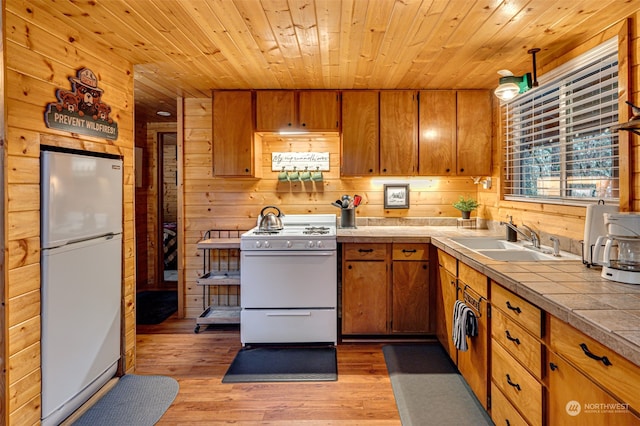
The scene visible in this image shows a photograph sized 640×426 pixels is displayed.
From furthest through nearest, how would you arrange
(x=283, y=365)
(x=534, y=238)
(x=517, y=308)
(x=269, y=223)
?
Answer: (x=269, y=223) < (x=283, y=365) < (x=534, y=238) < (x=517, y=308)

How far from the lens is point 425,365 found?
9.14ft

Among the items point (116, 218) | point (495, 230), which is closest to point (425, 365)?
point (495, 230)

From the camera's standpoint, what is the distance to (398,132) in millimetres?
3471

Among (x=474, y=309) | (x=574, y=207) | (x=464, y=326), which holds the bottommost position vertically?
(x=464, y=326)

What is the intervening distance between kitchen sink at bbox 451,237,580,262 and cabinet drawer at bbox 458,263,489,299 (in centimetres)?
17

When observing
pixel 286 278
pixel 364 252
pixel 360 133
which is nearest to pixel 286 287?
pixel 286 278

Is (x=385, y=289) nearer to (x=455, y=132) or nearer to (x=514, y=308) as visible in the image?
(x=514, y=308)

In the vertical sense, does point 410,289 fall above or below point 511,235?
below

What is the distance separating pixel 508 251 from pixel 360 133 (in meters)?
1.63

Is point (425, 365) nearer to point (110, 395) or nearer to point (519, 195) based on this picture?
point (519, 195)

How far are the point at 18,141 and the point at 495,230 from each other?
3.48m

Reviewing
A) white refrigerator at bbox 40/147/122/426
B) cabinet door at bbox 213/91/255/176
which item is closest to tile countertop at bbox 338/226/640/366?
cabinet door at bbox 213/91/255/176

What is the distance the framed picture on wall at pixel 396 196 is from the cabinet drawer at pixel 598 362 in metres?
2.40

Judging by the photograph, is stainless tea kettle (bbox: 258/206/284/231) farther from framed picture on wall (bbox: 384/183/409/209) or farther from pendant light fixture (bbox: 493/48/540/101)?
pendant light fixture (bbox: 493/48/540/101)
